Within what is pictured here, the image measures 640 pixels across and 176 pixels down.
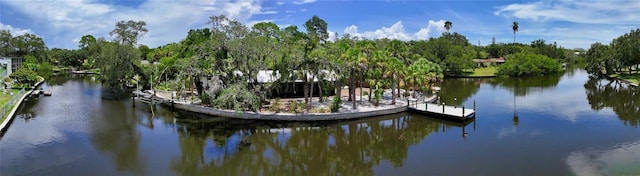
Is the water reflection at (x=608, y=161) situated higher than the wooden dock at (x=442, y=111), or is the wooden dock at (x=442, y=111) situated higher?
the wooden dock at (x=442, y=111)

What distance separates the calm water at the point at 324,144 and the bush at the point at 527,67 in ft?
114

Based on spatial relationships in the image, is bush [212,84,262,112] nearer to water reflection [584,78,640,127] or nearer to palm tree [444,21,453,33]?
water reflection [584,78,640,127]

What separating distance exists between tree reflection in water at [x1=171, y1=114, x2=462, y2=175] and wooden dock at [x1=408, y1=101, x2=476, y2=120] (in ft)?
4.30

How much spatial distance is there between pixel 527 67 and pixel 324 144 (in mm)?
57537

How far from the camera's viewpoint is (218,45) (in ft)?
96.2

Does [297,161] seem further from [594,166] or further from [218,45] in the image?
[218,45]

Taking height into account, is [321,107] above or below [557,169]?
above

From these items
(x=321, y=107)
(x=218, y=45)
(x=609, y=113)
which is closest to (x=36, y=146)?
(x=218, y=45)

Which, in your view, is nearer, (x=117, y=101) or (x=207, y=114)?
(x=207, y=114)

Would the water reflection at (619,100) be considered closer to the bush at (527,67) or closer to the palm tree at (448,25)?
the bush at (527,67)

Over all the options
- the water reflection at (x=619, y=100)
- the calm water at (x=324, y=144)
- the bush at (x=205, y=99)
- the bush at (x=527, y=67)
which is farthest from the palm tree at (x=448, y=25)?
the bush at (x=205, y=99)

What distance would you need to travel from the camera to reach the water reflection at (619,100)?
94.4ft

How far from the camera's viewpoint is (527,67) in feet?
220

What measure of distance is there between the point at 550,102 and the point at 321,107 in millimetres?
20970
